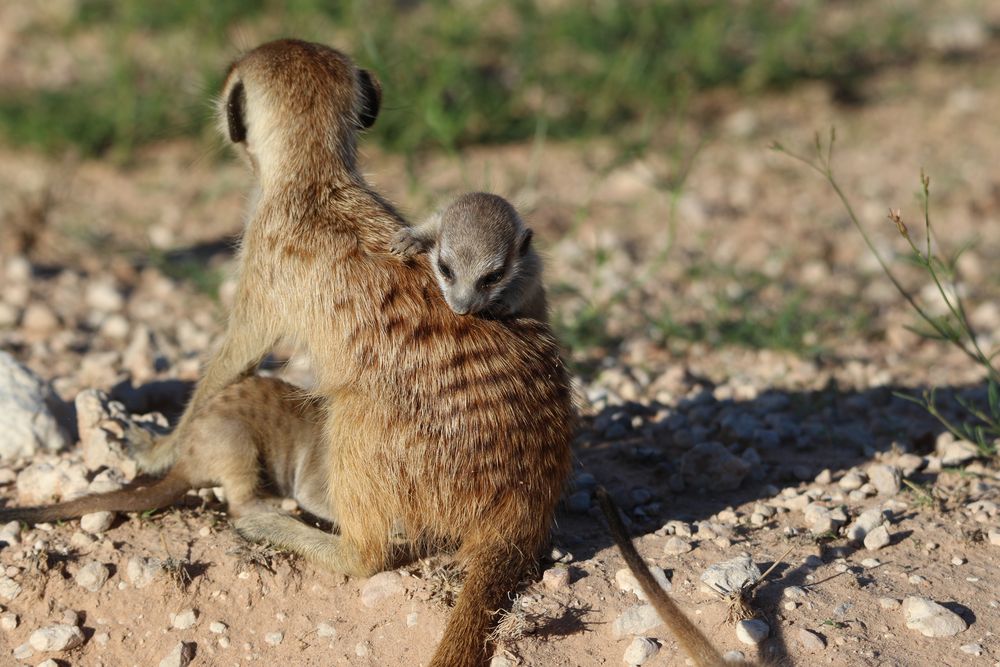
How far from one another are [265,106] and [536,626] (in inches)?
77.2

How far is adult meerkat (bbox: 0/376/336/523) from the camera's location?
3785 mm

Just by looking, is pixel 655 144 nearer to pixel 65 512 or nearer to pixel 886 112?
pixel 886 112

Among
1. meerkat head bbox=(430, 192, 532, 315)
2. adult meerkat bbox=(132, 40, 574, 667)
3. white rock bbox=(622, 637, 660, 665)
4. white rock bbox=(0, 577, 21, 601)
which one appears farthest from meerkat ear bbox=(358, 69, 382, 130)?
white rock bbox=(622, 637, 660, 665)

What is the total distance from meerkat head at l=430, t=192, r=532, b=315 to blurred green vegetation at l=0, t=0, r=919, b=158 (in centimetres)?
321

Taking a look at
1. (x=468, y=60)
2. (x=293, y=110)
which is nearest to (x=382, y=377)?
(x=293, y=110)

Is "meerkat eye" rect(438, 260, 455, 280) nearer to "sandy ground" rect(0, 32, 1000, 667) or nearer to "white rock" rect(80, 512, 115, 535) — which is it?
"sandy ground" rect(0, 32, 1000, 667)

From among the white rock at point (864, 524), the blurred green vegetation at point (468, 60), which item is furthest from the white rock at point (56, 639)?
the blurred green vegetation at point (468, 60)

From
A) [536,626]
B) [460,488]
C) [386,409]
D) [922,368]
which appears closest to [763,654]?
[536,626]

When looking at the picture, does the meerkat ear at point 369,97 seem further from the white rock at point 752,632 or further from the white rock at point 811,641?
the white rock at point 811,641

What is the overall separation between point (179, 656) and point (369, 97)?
2.04 m

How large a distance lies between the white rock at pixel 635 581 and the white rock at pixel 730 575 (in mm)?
115

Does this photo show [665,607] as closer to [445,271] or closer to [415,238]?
[445,271]

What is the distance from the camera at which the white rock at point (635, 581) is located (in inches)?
135

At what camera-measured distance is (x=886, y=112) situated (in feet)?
27.1
